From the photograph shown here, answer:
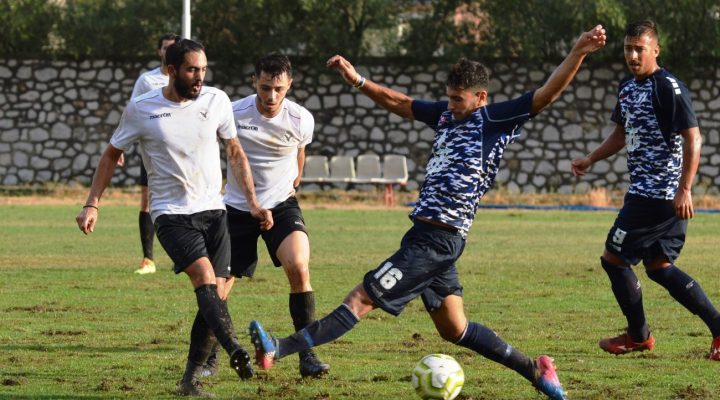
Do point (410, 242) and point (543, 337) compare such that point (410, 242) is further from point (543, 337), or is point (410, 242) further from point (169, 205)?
point (543, 337)

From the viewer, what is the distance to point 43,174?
30.5 m

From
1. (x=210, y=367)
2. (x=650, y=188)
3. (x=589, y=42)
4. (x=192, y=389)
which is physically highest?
(x=589, y=42)

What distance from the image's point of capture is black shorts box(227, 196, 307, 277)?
8586 millimetres

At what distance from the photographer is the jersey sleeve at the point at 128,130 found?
24.5ft

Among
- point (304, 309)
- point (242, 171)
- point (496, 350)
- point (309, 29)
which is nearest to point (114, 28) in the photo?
point (309, 29)

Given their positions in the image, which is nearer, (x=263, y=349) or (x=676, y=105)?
(x=263, y=349)

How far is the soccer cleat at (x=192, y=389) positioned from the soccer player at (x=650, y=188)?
279cm

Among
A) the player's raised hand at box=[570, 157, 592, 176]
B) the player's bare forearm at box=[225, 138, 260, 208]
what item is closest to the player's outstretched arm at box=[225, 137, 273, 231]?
the player's bare forearm at box=[225, 138, 260, 208]

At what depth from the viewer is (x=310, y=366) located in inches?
313

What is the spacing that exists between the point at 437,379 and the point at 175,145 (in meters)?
1.90

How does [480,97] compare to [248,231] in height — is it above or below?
above

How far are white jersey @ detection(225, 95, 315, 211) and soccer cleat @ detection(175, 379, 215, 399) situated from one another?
5.28 feet

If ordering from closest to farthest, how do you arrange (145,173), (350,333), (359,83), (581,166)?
(359,83)
(581,166)
(350,333)
(145,173)

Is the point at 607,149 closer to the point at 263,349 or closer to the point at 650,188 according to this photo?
the point at 650,188
